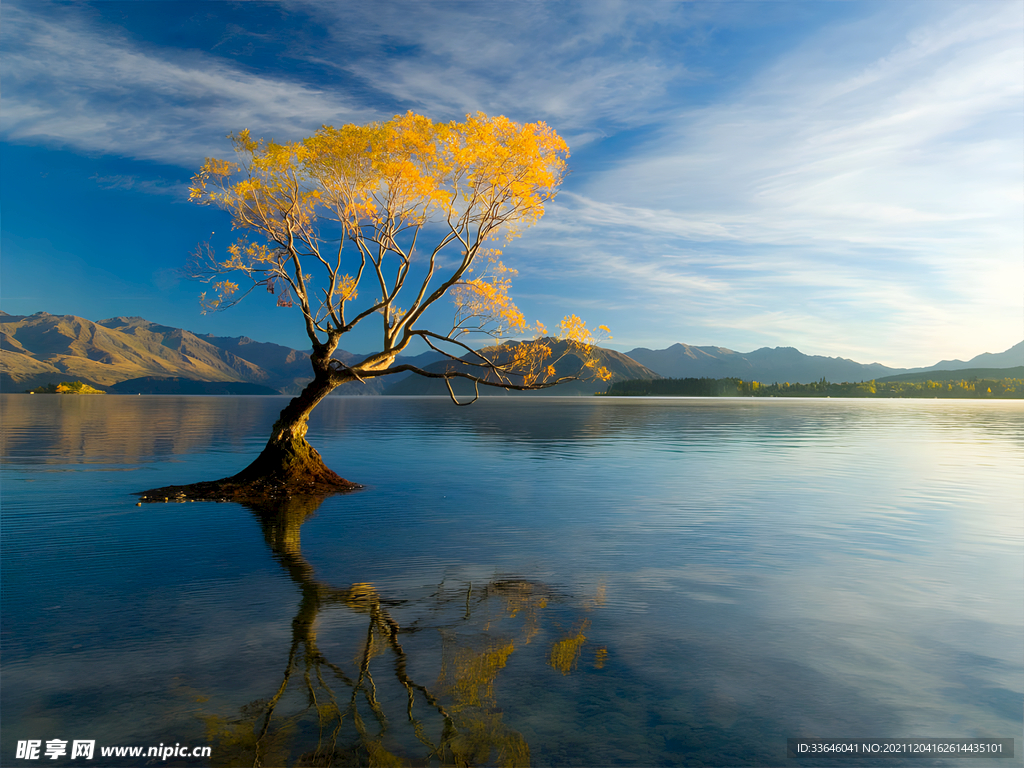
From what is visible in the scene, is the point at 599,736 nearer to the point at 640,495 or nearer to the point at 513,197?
the point at 640,495

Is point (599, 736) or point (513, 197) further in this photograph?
point (513, 197)

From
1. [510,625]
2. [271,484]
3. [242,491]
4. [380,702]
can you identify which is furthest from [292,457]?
[380,702]

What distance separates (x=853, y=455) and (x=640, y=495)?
27.9 m

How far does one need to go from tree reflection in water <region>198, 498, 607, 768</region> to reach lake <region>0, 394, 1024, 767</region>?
0.04 metres

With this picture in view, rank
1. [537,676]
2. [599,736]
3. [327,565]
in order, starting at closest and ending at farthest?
[599,736] → [537,676] → [327,565]

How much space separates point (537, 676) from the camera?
31.0 feet

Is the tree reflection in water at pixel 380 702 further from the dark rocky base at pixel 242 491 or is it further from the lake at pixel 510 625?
the dark rocky base at pixel 242 491

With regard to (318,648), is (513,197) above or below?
above

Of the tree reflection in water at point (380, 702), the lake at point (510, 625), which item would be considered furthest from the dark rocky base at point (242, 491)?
the tree reflection in water at point (380, 702)

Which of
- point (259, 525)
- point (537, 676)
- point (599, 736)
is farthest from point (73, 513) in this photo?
point (599, 736)

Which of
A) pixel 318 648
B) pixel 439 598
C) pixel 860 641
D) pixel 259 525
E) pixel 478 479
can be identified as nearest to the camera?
pixel 318 648

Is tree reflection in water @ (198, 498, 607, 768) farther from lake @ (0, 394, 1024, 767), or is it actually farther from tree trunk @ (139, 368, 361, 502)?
tree trunk @ (139, 368, 361, 502)

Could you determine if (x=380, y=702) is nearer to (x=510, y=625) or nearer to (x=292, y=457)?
(x=510, y=625)

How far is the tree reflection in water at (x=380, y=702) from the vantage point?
24.2 ft
